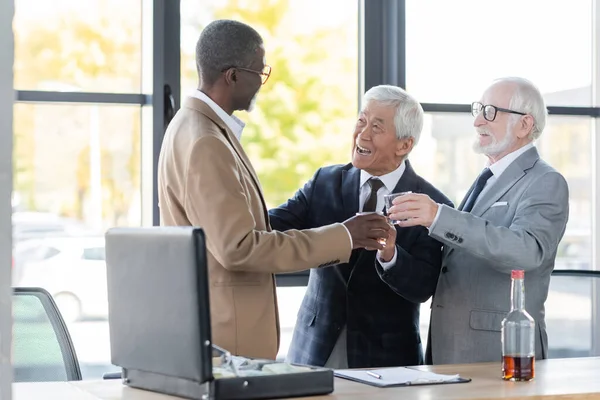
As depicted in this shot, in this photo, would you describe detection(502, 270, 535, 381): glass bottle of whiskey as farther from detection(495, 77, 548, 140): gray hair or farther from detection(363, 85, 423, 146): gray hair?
detection(363, 85, 423, 146): gray hair

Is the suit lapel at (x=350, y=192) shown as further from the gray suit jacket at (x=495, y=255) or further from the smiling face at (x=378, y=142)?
the gray suit jacket at (x=495, y=255)

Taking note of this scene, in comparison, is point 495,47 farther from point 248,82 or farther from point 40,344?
point 40,344

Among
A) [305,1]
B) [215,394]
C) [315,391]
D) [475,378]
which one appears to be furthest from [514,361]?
[305,1]

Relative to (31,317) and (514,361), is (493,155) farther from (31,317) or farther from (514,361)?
(31,317)

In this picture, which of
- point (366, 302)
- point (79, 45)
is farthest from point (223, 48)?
point (79, 45)

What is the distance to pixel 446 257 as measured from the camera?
314 centimetres

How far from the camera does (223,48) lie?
8.83ft

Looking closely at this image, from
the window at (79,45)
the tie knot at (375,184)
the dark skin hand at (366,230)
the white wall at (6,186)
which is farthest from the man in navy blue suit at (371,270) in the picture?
the white wall at (6,186)

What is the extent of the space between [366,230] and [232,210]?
1.64 feet

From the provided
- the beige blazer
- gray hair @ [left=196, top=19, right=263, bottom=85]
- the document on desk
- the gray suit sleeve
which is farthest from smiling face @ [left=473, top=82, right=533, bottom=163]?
the document on desk

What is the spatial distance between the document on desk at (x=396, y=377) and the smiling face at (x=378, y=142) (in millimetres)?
Result: 958

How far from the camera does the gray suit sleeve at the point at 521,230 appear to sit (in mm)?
2771

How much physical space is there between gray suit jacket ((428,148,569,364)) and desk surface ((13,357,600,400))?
49 cm

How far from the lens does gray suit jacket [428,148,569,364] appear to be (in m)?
2.79
